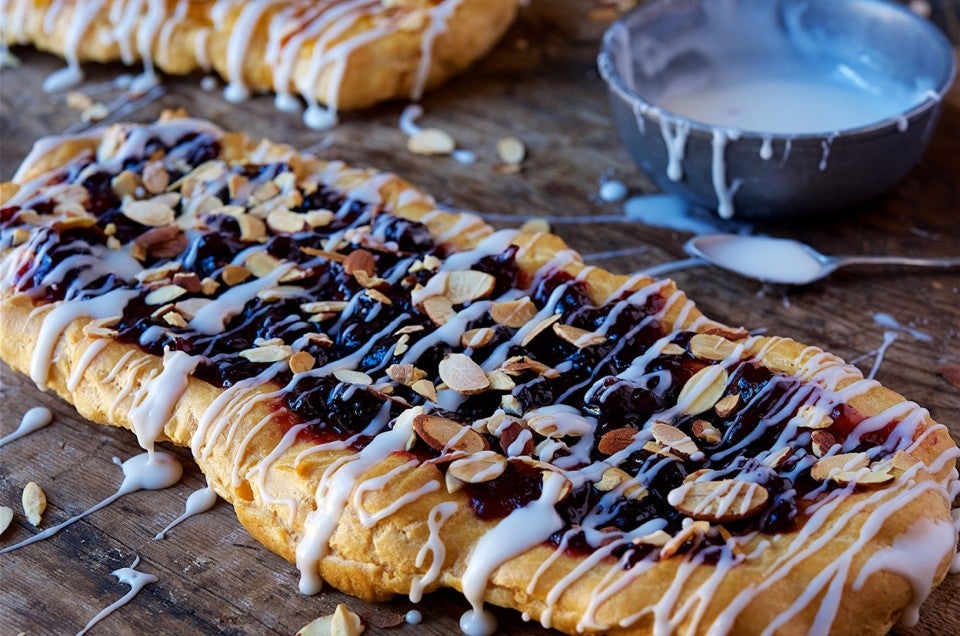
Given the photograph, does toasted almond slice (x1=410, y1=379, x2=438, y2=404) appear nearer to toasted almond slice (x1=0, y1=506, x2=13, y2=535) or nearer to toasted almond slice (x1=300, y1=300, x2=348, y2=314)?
toasted almond slice (x1=300, y1=300, x2=348, y2=314)

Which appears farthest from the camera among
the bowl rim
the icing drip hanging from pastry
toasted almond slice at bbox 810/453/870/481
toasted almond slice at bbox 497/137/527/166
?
the icing drip hanging from pastry

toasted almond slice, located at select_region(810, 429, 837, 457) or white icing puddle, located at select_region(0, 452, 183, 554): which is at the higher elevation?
toasted almond slice, located at select_region(810, 429, 837, 457)

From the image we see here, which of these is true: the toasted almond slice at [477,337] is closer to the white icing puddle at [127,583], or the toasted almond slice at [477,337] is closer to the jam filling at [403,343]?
the jam filling at [403,343]

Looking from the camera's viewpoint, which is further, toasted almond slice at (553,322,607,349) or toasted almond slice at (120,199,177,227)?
toasted almond slice at (120,199,177,227)

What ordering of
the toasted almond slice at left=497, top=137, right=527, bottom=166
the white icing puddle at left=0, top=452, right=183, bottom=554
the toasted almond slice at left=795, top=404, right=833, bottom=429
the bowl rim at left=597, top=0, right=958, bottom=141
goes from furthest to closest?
1. the toasted almond slice at left=497, top=137, right=527, bottom=166
2. the bowl rim at left=597, top=0, right=958, bottom=141
3. the white icing puddle at left=0, top=452, right=183, bottom=554
4. the toasted almond slice at left=795, top=404, right=833, bottom=429

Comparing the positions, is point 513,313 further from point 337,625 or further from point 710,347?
point 337,625

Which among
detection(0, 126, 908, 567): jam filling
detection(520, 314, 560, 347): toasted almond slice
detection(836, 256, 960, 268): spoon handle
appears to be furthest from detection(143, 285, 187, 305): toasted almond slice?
detection(836, 256, 960, 268): spoon handle
